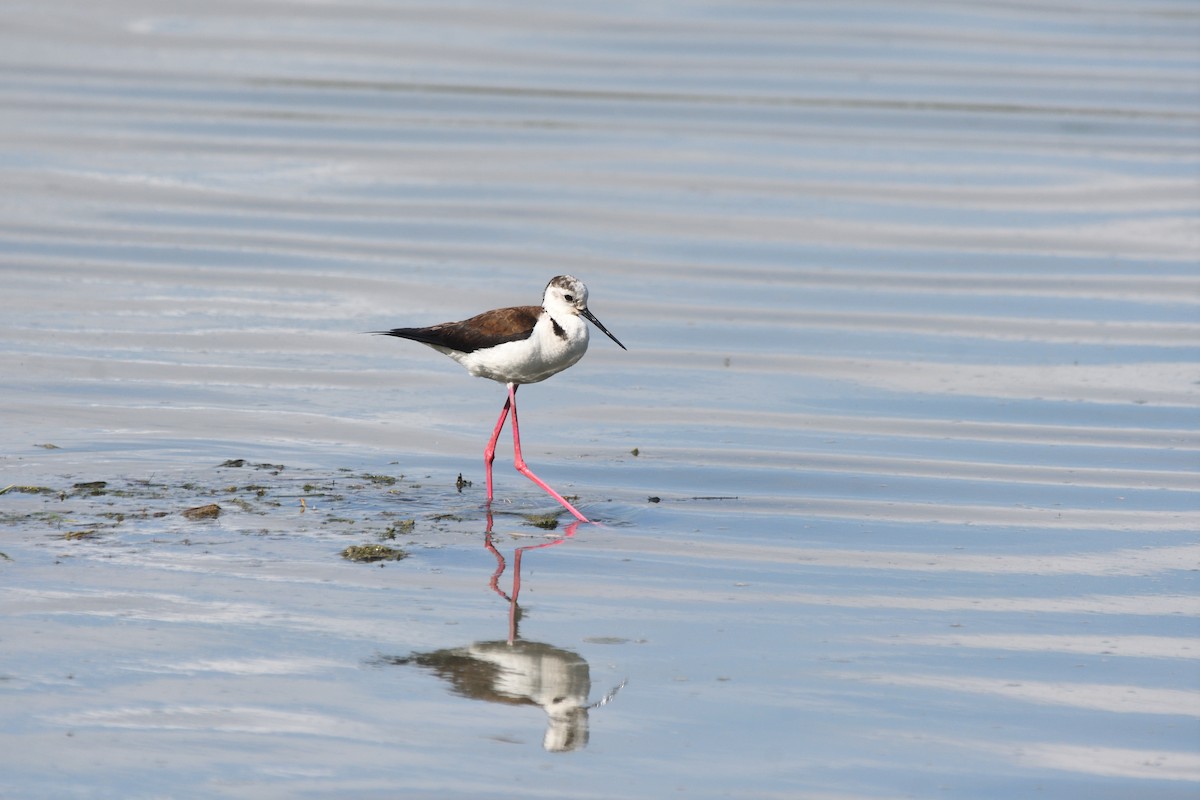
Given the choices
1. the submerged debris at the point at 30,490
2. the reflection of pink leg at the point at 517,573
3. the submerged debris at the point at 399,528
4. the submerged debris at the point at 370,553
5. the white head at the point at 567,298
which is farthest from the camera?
the white head at the point at 567,298

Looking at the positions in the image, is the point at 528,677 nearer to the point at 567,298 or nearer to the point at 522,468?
the point at 522,468

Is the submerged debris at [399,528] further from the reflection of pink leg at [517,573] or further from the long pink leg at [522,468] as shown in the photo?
the long pink leg at [522,468]

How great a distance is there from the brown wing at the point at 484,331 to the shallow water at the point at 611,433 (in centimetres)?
69

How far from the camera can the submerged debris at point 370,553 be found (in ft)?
23.4

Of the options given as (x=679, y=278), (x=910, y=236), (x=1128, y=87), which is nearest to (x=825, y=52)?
(x=1128, y=87)

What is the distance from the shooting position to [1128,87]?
21359mm

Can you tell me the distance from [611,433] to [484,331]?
4.62 feet

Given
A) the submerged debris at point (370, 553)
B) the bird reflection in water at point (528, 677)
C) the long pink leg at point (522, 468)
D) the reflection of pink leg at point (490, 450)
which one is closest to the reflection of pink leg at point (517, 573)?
the bird reflection in water at point (528, 677)

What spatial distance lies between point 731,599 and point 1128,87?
16.3 metres

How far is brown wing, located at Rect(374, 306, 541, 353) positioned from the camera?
8672 millimetres

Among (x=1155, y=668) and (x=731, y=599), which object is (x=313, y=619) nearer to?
(x=731, y=599)

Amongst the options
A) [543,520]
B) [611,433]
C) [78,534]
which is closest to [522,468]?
[543,520]

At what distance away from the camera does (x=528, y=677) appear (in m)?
5.99

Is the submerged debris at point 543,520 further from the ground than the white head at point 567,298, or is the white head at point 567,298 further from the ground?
the white head at point 567,298
